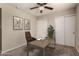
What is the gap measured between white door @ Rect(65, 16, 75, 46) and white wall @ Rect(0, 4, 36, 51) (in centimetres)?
110

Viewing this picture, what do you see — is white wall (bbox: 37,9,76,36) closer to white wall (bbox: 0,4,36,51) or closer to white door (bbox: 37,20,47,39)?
white door (bbox: 37,20,47,39)

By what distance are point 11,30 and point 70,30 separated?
207 cm

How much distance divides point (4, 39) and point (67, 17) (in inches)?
89.6

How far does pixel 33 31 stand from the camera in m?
2.49

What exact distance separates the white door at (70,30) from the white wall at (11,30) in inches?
43.1

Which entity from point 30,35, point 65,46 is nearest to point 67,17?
point 65,46

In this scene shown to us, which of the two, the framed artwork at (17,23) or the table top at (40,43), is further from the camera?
the framed artwork at (17,23)

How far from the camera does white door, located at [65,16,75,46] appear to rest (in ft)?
7.99

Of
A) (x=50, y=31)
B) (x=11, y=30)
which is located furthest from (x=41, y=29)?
(x=11, y=30)

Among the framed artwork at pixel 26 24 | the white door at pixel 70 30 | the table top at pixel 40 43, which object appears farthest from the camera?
the framed artwork at pixel 26 24

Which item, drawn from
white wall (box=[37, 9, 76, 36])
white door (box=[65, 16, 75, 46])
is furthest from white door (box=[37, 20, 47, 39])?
white door (box=[65, 16, 75, 46])

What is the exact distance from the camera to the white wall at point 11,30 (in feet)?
8.41

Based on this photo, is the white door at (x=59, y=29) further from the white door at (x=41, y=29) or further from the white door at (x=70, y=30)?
the white door at (x=41, y=29)

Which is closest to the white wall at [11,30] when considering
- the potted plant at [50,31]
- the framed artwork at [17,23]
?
the framed artwork at [17,23]
